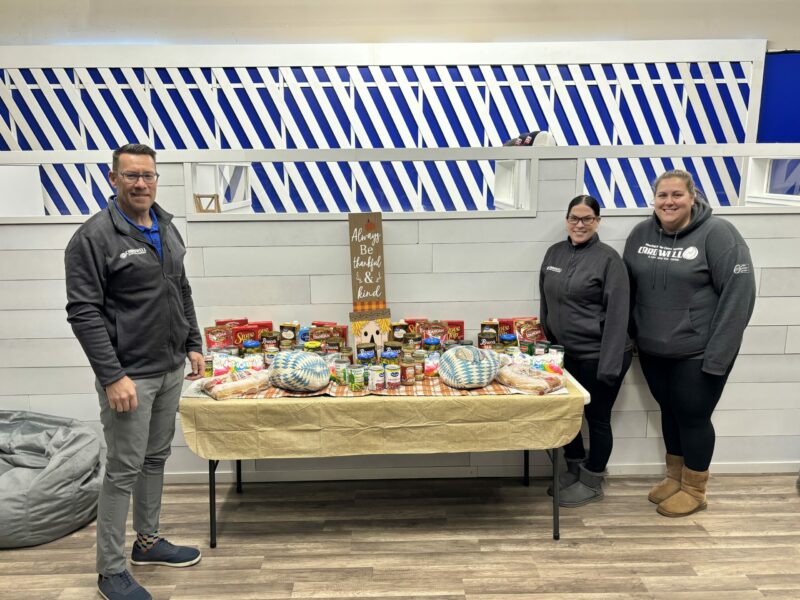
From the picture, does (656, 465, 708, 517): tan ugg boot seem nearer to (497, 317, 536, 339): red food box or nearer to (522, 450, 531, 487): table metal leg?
(522, 450, 531, 487): table metal leg

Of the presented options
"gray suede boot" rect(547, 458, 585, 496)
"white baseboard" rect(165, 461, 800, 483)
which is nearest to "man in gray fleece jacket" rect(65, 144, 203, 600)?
"white baseboard" rect(165, 461, 800, 483)

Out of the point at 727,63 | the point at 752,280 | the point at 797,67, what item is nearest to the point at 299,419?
the point at 752,280

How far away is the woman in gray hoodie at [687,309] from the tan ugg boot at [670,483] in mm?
39

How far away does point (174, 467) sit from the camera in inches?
125

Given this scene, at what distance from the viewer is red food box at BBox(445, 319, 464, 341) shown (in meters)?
2.98

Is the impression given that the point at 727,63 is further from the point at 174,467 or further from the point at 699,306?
the point at 174,467

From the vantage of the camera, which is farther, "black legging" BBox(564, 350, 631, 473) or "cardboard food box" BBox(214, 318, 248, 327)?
"cardboard food box" BBox(214, 318, 248, 327)

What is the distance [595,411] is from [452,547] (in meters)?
0.93

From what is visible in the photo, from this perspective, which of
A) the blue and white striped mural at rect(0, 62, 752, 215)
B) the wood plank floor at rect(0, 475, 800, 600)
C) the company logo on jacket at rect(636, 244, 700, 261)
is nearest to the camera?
the wood plank floor at rect(0, 475, 800, 600)

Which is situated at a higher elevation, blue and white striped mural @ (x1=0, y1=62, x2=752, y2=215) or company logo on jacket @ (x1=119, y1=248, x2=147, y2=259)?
blue and white striped mural @ (x1=0, y1=62, x2=752, y2=215)

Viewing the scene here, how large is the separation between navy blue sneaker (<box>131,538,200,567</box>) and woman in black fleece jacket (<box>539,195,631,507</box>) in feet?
5.52

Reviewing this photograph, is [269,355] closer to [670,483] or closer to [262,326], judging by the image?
[262,326]

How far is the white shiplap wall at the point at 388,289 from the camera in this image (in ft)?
9.88

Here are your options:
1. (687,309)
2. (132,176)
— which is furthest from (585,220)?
(132,176)
